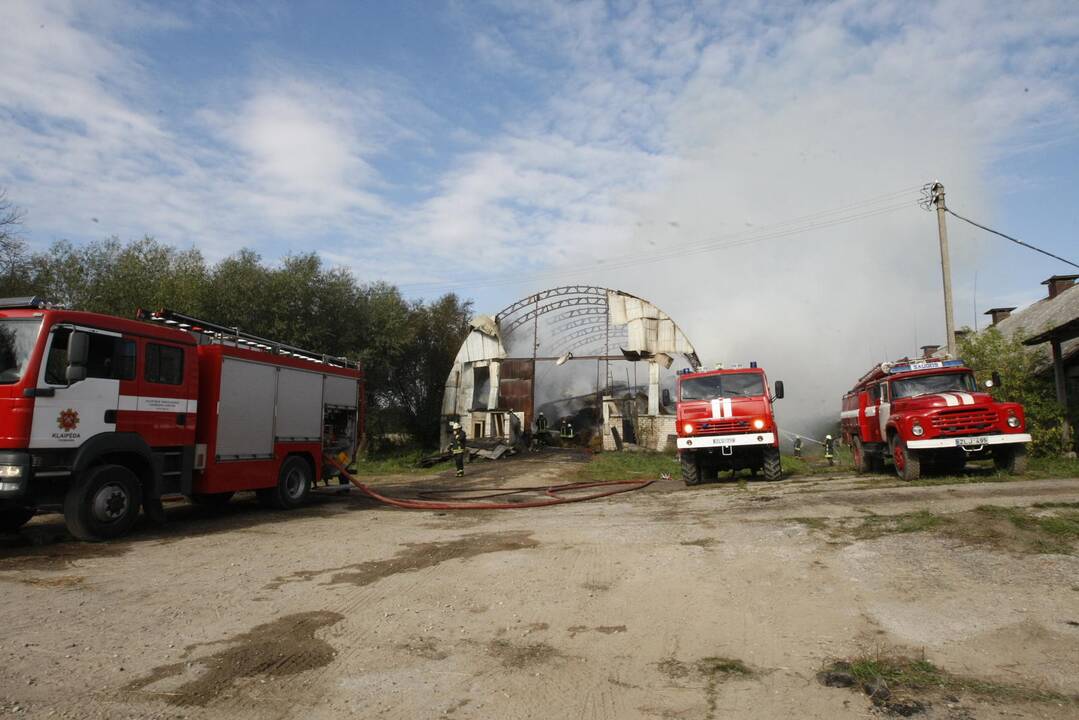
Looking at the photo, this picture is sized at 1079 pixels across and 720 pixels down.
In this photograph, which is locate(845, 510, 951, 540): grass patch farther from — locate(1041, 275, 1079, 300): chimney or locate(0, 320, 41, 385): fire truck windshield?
locate(1041, 275, 1079, 300): chimney

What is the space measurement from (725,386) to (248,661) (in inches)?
498

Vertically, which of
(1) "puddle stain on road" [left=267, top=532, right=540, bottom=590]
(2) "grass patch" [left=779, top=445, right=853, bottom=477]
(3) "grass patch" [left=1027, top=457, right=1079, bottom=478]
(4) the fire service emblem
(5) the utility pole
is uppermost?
(5) the utility pole

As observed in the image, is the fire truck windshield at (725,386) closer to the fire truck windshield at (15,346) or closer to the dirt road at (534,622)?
the dirt road at (534,622)

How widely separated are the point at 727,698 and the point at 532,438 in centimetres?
2536

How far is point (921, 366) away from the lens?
14.2 metres

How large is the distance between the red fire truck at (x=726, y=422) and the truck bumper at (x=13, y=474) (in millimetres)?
11575

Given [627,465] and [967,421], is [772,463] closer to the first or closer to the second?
[967,421]

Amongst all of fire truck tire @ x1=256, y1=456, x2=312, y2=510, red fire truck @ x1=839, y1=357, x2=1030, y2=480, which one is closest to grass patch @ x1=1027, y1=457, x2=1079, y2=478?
red fire truck @ x1=839, y1=357, x2=1030, y2=480

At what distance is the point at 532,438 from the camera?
29125 millimetres

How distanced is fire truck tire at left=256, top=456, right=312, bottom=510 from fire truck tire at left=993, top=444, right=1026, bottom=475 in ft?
43.2

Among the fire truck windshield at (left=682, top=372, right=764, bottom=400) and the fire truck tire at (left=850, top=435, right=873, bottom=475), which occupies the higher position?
the fire truck windshield at (left=682, top=372, right=764, bottom=400)

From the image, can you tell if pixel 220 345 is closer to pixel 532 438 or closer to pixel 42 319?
pixel 42 319

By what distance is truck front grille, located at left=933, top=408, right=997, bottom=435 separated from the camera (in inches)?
490

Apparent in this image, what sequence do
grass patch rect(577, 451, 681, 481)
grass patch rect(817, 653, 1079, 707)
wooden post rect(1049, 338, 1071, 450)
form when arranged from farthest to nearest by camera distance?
grass patch rect(577, 451, 681, 481), wooden post rect(1049, 338, 1071, 450), grass patch rect(817, 653, 1079, 707)
